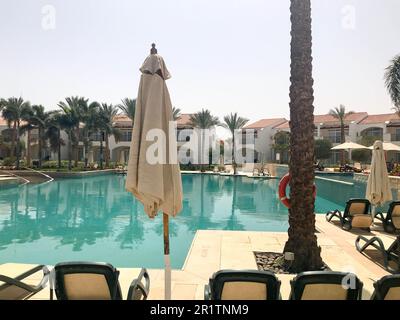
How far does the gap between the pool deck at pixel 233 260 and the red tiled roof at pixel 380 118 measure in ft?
131

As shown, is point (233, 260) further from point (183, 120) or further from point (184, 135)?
point (183, 120)

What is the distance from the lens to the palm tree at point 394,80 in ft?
75.0

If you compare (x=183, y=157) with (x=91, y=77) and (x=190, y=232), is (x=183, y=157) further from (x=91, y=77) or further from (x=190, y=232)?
(x=190, y=232)

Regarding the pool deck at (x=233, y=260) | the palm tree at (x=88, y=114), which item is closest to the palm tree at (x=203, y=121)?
the palm tree at (x=88, y=114)

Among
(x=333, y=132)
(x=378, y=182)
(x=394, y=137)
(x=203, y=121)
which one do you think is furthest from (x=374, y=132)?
(x=378, y=182)

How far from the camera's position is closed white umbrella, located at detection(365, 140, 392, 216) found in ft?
28.7

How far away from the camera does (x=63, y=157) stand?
5028cm

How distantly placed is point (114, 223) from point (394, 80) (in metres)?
22.8

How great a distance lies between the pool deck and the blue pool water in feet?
3.41

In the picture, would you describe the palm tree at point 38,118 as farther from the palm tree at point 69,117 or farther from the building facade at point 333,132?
the building facade at point 333,132

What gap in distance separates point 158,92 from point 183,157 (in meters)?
40.6

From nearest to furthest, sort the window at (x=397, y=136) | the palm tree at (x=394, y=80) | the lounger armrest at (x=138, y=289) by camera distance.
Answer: the lounger armrest at (x=138, y=289)
the palm tree at (x=394, y=80)
the window at (x=397, y=136)

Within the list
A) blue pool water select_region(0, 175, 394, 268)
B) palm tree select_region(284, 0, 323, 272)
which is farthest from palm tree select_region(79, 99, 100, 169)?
palm tree select_region(284, 0, 323, 272)

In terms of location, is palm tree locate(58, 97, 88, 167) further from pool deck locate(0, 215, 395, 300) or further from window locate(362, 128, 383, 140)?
window locate(362, 128, 383, 140)
